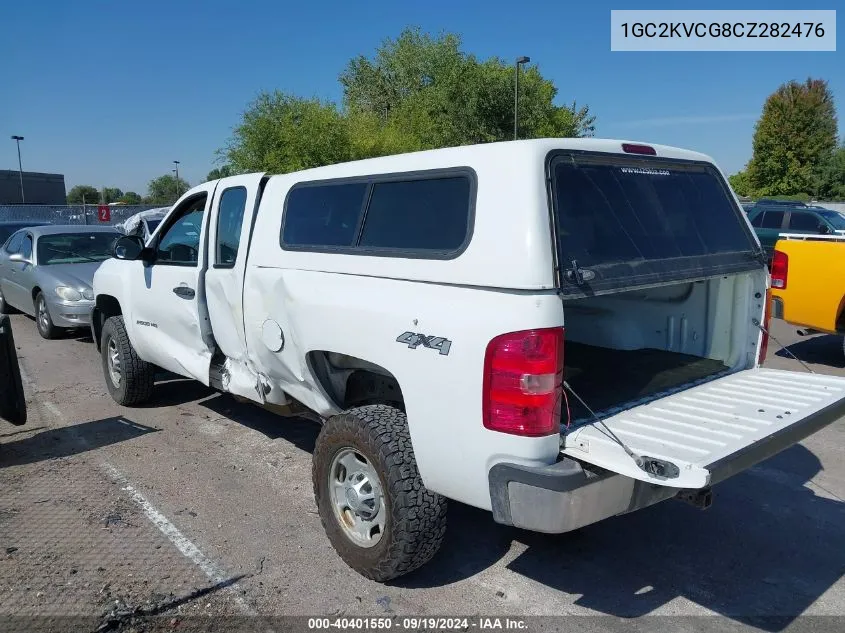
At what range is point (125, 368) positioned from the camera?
607cm

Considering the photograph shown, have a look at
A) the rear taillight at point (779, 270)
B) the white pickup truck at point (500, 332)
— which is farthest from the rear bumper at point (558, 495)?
the rear taillight at point (779, 270)

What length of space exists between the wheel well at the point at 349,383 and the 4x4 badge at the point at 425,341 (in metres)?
0.61

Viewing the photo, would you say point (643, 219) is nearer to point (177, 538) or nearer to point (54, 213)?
point (177, 538)

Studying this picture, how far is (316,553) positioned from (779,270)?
3.25 meters

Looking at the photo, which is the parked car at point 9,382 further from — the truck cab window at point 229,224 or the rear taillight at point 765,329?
the rear taillight at point 765,329

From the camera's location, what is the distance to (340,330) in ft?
11.3

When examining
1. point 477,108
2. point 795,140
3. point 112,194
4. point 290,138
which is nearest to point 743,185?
point 795,140

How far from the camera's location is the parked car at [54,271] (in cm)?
913

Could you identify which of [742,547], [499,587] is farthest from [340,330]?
[742,547]

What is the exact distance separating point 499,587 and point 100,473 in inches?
121

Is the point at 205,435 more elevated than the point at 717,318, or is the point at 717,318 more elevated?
the point at 717,318

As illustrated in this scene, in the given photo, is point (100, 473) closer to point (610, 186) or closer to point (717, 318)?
point (610, 186)

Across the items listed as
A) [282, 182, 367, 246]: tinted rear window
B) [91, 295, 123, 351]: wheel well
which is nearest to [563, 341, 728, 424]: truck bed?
[282, 182, 367, 246]: tinted rear window

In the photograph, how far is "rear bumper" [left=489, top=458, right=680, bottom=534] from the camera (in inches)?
104
